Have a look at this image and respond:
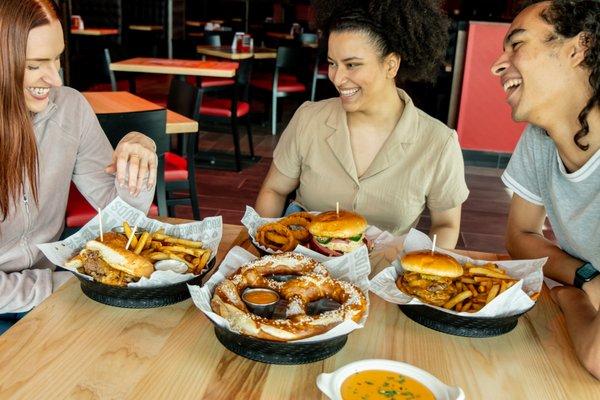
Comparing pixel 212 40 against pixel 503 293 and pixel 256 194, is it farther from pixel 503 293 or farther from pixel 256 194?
pixel 503 293

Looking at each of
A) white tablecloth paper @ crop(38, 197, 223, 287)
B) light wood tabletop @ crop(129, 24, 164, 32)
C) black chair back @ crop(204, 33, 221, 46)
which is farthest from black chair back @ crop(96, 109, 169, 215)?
light wood tabletop @ crop(129, 24, 164, 32)

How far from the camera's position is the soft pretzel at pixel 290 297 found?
1128 mm

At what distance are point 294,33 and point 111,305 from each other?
382 inches

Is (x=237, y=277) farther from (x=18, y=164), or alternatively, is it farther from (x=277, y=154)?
(x=277, y=154)

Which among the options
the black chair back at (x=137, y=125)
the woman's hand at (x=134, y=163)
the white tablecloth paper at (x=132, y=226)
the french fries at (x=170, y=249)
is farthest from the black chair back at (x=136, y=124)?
the french fries at (x=170, y=249)

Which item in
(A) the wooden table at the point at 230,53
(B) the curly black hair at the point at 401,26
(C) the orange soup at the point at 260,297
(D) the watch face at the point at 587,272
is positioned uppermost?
(B) the curly black hair at the point at 401,26

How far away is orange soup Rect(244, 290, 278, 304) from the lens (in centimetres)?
124

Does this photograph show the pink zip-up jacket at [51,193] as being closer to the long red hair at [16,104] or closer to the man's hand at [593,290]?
the long red hair at [16,104]

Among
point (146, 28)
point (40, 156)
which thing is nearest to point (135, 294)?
point (40, 156)

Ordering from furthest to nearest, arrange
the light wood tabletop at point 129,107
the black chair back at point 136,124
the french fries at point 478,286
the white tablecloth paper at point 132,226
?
the light wood tabletop at point 129,107, the black chair back at point 136,124, the white tablecloth paper at point 132,226, the french fries at point 478,286

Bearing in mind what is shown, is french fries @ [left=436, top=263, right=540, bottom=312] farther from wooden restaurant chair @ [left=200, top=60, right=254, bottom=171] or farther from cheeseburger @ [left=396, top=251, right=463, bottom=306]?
wooden restaurant chair @ [left=200, top=60, right=254, bottom=171]

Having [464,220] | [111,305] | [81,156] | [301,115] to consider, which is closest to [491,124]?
[464,220]

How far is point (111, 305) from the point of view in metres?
1.38

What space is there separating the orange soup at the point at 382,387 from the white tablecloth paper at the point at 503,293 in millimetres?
263
